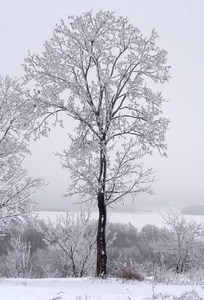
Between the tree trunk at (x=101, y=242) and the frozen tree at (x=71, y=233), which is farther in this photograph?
the frozen tree at (x=71, y=233)

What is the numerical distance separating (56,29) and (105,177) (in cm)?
579

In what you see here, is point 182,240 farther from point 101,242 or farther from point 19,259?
point 101,242

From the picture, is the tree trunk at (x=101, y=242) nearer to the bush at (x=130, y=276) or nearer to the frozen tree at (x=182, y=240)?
the bush at (x=130, y=276)

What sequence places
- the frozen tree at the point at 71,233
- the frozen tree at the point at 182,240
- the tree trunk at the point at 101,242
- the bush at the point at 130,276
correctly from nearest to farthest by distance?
1. the bush at the point at 130,276
2. the tree trunk at the point at 101,242
3. the frozen tree at the point at 71,233
4. the frozen tree at the point at 182,240

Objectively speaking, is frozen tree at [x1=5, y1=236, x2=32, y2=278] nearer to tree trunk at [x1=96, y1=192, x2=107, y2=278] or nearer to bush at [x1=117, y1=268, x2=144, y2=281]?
tree trunk at [x1=96, y1=192, x2=107, y2=278]

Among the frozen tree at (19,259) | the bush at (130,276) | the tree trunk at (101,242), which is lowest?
the frozen tree at (19,259)

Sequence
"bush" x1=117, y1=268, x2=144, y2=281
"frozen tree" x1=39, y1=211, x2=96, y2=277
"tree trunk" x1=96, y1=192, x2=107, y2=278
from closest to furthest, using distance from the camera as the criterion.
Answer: "bush" x1=117, y1=268, x2=144, y2=281 < "tree trunk" x1=96, y1=192, x2=107, y2=278 < "frozen tree" x1=39, y1=211, x2=96, y2=277

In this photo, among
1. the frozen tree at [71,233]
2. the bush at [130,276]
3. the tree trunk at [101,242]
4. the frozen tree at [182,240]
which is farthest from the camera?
the frozen tree at [182,240]

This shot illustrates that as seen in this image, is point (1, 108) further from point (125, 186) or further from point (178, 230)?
point (178, 230)

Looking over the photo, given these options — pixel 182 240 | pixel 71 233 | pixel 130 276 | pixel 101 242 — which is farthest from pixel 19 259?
pixel 130 276

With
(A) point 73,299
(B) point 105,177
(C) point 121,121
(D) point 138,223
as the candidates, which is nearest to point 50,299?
(A) point 73,299

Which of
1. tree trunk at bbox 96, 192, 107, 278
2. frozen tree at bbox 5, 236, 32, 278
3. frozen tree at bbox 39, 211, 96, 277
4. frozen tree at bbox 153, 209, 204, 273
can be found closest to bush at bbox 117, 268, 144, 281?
tree trunk at bbox 96, 192, 107, 278

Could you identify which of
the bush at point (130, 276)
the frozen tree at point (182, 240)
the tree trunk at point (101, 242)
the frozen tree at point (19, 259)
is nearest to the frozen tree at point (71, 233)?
the frozen tree at point (19, 259)

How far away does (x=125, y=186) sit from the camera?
1093 centimetres
